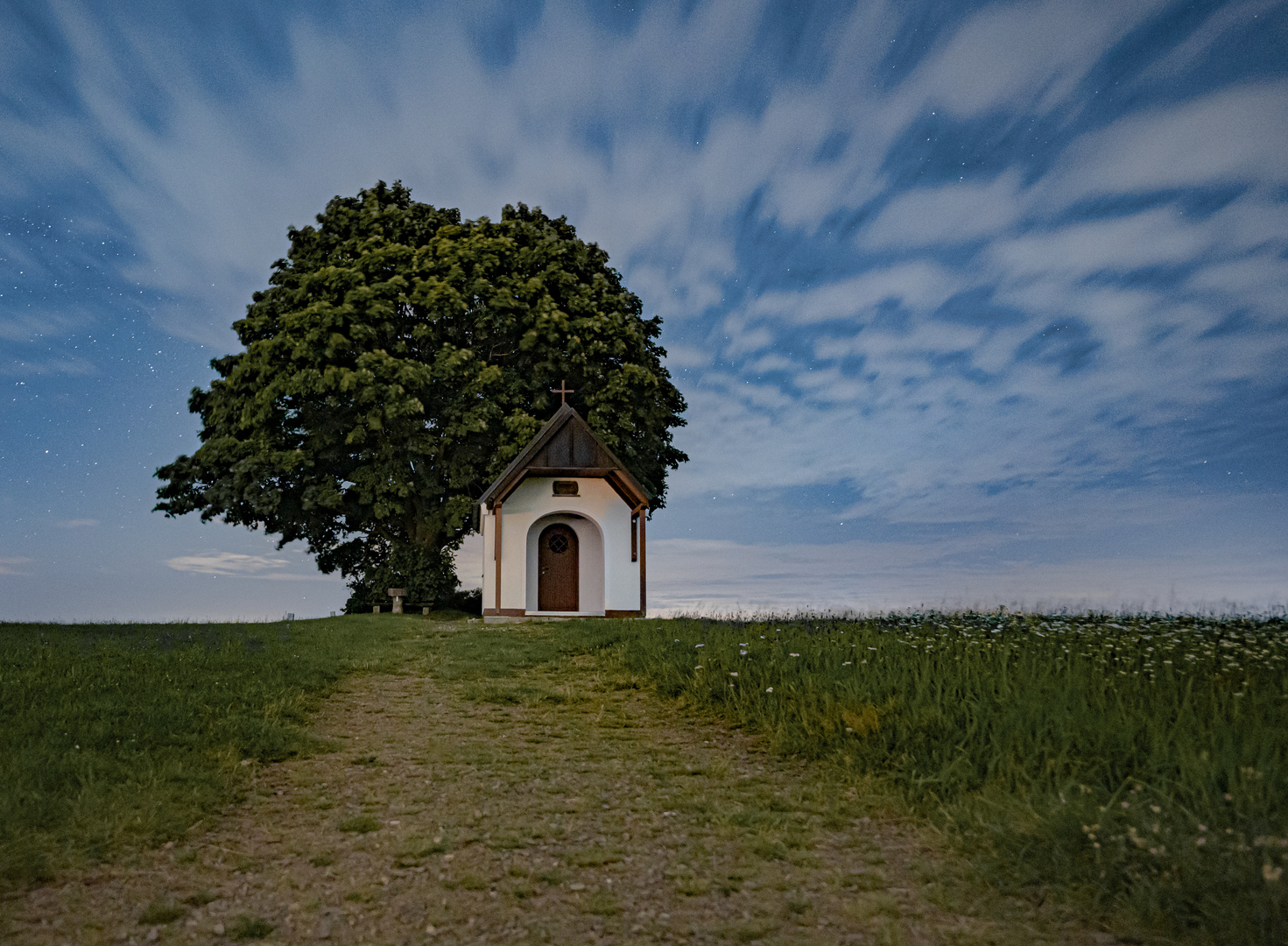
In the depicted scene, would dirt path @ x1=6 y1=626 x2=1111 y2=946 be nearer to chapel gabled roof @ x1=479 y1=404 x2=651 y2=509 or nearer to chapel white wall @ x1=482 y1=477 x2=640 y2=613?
chapel gabled roof @ x1=479 y1=404 x2=651 y2=509

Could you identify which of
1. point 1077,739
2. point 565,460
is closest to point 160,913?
point 1077,739

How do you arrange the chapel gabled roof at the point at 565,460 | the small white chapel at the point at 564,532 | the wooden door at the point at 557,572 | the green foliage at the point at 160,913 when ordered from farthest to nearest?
the wooden door at the point at 557,572, the small white chapel at the point at 564,532, the chapel gabled roof at the point at 565,460, the green foliage at the point at 160,913

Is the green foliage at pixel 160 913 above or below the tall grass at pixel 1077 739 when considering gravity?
below

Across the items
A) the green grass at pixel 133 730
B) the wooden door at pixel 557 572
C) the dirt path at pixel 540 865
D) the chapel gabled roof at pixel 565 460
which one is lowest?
the dirt path at pixel 540 865

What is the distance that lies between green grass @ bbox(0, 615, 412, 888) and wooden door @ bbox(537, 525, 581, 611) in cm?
881

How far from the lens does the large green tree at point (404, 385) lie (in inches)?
947

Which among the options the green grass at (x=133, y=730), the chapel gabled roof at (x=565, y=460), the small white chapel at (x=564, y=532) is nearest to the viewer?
the green grass at (x=133, y=730)

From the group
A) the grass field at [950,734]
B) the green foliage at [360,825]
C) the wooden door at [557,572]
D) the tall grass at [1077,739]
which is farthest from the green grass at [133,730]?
the wooden door at [557,572]

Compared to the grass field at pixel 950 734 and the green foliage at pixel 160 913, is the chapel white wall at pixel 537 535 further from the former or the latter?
the green foliage at pixel 160 913

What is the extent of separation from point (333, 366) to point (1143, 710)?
21.6 meters

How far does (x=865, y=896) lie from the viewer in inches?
175

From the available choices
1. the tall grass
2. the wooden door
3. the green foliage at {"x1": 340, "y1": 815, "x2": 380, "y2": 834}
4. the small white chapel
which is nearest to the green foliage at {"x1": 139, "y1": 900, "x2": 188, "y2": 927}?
the green foliage at {"x1": 340, "y1": 815, "x2": 380, "y2": 834}

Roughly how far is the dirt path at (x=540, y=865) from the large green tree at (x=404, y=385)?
17.4 m

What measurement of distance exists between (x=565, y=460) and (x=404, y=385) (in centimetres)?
527
